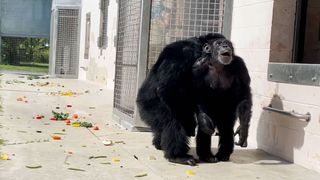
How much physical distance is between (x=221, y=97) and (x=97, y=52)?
1309cm

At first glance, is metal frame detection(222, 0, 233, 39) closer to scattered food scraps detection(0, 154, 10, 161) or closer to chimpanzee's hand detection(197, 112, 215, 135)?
chimpanzee's hand detection(197, 112, 215, 135)

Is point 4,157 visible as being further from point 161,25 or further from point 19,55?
point 19,55

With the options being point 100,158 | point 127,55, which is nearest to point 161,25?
point 127,55

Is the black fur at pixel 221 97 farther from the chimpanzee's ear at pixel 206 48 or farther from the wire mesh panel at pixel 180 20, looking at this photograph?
the wire mesh panel at pixel 180 20

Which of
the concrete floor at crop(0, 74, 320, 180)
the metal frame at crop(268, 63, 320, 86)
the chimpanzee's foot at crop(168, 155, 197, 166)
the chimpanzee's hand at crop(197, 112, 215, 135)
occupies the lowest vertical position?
the concrete floor at crop(0, 74, 320, 180)

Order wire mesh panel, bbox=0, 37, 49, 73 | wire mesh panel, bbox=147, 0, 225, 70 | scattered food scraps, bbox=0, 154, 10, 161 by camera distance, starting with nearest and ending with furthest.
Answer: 1. scattered food scraps, bbox=0, 154, 10, 161
2. wire mesh panel, bbox=147, 0, 225, 70
3. wire mesh panel, bbox=0, 37, 49, 73

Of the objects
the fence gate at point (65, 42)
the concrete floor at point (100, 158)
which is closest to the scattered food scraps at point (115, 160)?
the concrete floor at point (100, 158)

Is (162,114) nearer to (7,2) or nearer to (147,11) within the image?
(147,11)

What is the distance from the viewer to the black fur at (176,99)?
5.48 meters

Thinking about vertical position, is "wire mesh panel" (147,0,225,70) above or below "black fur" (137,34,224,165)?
above

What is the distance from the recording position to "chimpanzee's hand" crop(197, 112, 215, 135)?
5410 millimetres

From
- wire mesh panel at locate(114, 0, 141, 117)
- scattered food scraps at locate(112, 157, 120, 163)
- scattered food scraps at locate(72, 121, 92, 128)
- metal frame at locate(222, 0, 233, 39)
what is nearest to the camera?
scattered food scraps at locate(112, 157, 120, 163)

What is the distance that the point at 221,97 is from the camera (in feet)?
18.8

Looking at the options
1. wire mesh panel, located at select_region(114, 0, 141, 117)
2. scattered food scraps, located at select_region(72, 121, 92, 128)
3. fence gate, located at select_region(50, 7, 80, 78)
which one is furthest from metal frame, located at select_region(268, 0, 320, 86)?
fence gate, located at select_region(50, 7, 80, 78)
